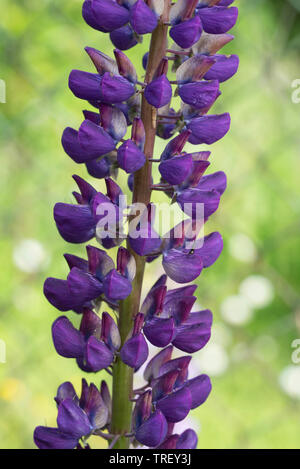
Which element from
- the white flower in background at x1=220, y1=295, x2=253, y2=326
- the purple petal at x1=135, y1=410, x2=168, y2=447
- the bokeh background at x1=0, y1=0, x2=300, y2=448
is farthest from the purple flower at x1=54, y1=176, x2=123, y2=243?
the white flower in background at x1=220, y1=295, x2=253, y2=326

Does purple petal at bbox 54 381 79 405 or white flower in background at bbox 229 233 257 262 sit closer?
purple petal at bbox 54 381 79 405

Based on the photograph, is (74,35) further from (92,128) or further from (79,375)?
(92,128)

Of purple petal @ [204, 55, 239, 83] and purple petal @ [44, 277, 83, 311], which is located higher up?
purple petal @ [204, 55, 239, 83]

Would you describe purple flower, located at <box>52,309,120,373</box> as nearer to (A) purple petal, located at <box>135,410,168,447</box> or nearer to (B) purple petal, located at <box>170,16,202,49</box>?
(A) purple petal, located at <box>135,410,168,447</box>

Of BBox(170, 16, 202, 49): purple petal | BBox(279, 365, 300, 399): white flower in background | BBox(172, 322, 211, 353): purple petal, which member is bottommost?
BBox(279, 365, 300, 399): white flower in background

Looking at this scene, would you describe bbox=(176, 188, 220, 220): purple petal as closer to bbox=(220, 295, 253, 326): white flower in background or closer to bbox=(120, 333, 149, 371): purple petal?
bbox=(120, 333, 149, 371): purple petal

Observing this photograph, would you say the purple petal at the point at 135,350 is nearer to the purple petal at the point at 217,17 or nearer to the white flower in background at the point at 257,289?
the purple petal at the point at 217,17

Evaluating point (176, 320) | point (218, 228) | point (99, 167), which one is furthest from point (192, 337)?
point (218, 228)

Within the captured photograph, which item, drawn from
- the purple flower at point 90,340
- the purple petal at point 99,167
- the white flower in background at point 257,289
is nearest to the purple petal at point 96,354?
the purple flower at point 90,340
